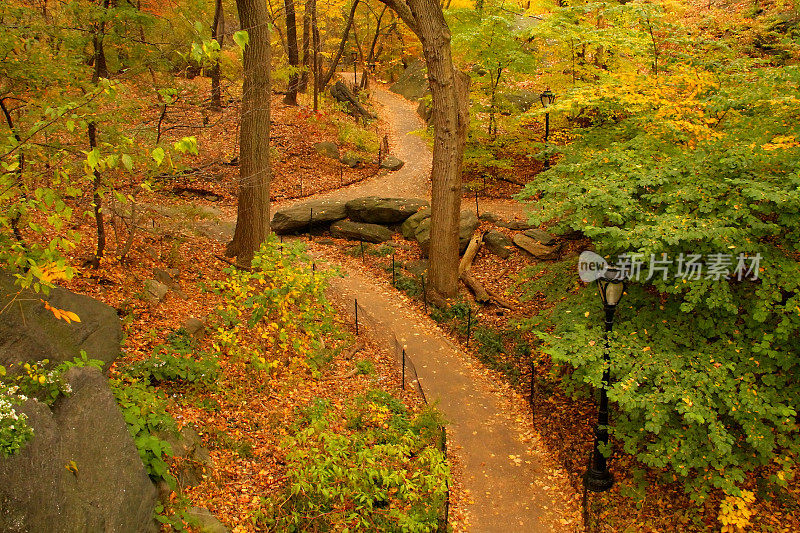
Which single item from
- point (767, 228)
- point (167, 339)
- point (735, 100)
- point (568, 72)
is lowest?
point (167, 339)

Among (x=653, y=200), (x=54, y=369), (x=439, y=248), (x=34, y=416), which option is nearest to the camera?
(x=34, y=416)

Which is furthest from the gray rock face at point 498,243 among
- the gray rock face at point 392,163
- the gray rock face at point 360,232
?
the gray rock face at point 392,163

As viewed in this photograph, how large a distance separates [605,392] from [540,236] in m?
7.24

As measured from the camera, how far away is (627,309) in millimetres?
8664

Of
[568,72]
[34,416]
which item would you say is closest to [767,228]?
[34,416]

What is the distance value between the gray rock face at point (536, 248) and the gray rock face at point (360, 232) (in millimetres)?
4073

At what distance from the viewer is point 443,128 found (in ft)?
40.9

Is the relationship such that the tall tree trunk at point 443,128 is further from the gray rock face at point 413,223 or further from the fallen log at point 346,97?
the fallen log at point 346,97

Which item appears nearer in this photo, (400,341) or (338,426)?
(338,426)

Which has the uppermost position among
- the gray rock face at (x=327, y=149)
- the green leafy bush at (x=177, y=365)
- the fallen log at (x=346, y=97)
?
the fallen log at (x=346, y=97)

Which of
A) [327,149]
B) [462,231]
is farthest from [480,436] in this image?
[327,149]

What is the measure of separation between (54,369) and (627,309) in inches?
310

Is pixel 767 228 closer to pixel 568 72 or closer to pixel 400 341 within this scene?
pixel 400 341

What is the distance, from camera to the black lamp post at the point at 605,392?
24.3 feet
